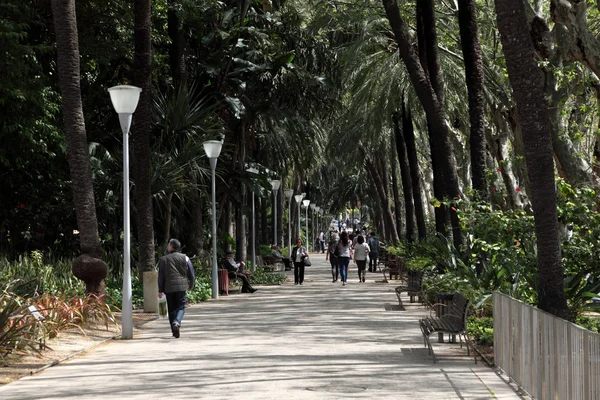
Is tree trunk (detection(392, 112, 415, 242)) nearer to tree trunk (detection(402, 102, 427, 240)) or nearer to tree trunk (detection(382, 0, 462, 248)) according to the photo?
tree trunk (detection(402, 102, 427, 240))

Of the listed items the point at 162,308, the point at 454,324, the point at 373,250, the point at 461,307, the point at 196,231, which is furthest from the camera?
the point at 373,250

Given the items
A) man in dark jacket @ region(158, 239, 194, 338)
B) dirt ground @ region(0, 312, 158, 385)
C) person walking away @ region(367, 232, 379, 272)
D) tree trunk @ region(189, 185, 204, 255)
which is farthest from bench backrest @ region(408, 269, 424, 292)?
person walking away @ region(367, 232, 379, 272)

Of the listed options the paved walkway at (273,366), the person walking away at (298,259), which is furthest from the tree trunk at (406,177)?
the paved walkway at (273,366)

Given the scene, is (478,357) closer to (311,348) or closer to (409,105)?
(311,348)

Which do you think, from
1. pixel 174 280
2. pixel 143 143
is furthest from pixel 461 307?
pixel 143 143

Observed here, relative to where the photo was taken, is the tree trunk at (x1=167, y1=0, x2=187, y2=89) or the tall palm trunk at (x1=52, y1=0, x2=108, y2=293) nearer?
the tall palm trunk at (x1=52, y1=0, x2=108, y2=293)

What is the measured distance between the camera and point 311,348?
14227mm

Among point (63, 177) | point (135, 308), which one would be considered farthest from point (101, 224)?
point (135, 308)

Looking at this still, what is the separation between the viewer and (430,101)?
22828 mm

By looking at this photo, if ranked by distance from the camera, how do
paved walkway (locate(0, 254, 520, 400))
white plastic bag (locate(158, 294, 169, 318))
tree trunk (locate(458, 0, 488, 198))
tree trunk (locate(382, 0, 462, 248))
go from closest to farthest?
paved walkway (locate(0, 254, 520, 400))
tree trunk (locate(458, 0, 488, 198))
white plastic bag (locate(158, 294, 169, 318))
tree trunk (locate(382, 0, 462, 248))

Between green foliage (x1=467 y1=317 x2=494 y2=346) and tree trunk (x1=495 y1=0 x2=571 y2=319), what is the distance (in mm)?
3352

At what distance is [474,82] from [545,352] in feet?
41.1

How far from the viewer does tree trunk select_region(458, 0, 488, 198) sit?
20672 mm

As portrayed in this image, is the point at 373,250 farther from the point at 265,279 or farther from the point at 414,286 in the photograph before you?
the point at 414,286
